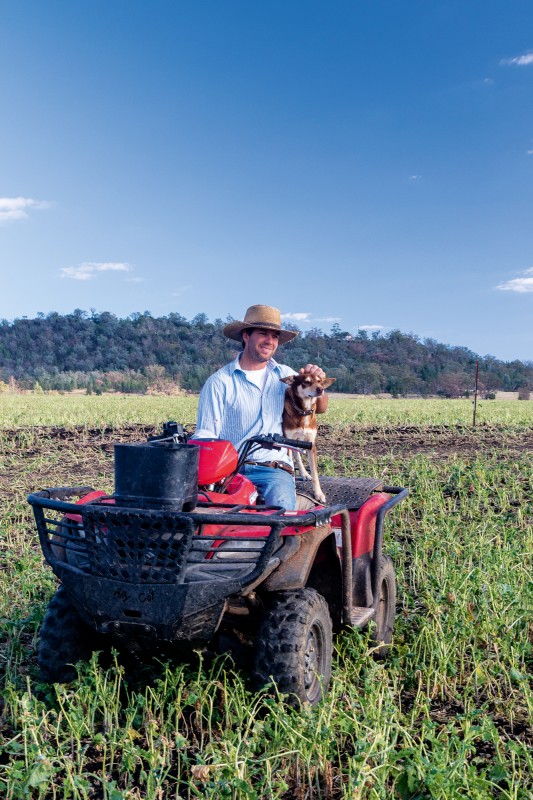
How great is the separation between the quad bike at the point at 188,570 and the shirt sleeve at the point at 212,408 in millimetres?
762

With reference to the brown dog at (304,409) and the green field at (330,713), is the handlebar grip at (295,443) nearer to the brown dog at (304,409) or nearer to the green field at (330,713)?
the brown dog at (304,409)

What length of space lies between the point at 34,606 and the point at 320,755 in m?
2.60

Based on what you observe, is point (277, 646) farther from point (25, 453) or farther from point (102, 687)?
point (25, 453)

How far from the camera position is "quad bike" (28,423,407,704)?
2.69 m

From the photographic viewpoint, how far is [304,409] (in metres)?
4.46

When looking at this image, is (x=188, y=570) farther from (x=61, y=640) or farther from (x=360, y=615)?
(x=360, y=615)

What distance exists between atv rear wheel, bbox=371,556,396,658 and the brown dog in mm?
547

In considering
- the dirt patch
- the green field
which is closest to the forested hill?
the dirt patch

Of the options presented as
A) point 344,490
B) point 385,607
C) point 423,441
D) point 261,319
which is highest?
point 261,319

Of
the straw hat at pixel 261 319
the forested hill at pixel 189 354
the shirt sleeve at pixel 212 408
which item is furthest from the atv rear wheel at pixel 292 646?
the forested hill at pixel 189 354

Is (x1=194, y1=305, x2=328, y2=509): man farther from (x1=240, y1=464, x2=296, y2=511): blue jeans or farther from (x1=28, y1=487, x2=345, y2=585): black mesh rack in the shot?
(x1=28, y1=487, x2=345, y2=585): black mesh rack

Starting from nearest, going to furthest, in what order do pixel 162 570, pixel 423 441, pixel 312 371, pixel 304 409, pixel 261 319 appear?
pixel 162 570
pixel 312 371
pixel 261 319
pixel 304 409
pixel 423 441

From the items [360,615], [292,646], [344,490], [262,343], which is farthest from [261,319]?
[292,646]

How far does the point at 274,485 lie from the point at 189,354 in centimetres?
8153
